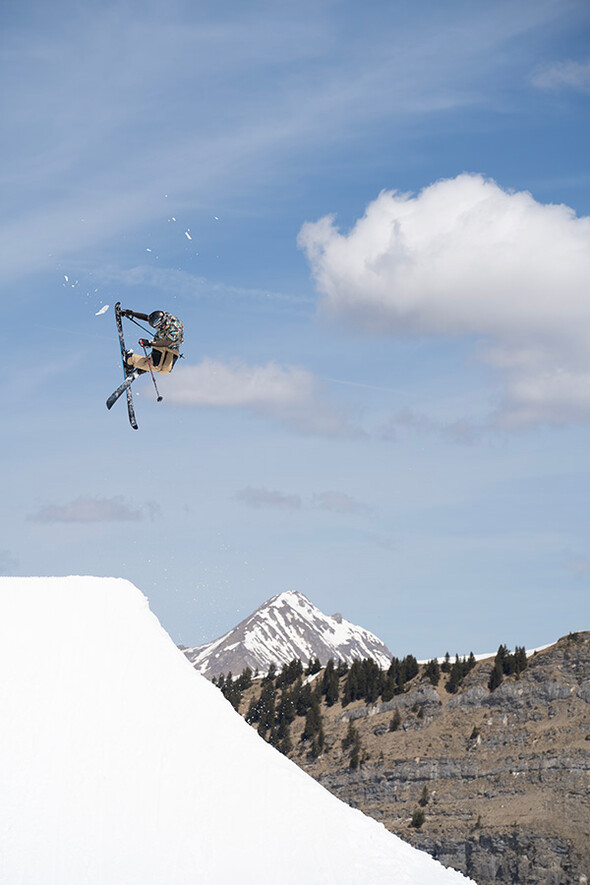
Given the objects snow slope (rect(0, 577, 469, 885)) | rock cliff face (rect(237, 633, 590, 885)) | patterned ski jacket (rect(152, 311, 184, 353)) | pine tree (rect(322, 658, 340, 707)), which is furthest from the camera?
pine tree (rect(322, 658, 340, 707))

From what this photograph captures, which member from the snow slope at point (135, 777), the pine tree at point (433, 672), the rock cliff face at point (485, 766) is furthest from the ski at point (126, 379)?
the pine tree at point (433, 672)

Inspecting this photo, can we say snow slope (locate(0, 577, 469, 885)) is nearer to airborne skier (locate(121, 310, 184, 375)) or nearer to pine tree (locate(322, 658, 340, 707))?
airborne skier (locate(121, 310, 184, 375))

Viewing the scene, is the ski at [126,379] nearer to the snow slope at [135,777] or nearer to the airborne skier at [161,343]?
the airborne skier at [161,343]

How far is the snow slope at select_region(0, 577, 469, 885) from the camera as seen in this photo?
95.7ft

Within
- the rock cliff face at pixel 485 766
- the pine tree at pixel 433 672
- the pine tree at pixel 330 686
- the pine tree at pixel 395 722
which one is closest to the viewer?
the rock cliff face at pixel 485 766

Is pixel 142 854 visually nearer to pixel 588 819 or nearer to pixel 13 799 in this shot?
pixel 13 799

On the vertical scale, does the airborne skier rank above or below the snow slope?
above

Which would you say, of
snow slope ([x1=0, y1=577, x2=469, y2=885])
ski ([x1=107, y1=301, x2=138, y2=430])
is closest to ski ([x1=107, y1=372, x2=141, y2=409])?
ski ([x1=107, y1=301, x2=138, y2=430])

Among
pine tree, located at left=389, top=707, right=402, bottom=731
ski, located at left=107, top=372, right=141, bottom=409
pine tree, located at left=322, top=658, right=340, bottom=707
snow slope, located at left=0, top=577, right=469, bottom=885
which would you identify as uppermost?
pine tree, located at left=322, top=658, right=340, bottom=707

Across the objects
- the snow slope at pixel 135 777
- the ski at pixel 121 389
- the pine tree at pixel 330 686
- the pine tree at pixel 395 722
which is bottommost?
the snow slope at pixel 135 777

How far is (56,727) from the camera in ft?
106

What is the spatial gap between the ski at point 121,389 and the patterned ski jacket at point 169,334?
6.03 feet

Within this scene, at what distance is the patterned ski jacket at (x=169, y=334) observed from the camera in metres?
30.9

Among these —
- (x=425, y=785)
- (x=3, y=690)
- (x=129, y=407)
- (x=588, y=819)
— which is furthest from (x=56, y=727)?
(x=425, y=785)
